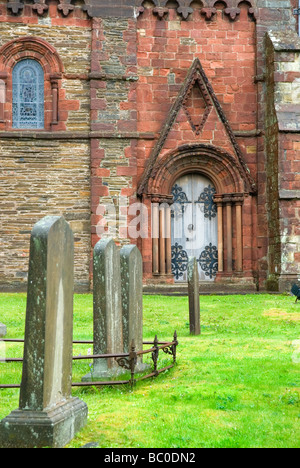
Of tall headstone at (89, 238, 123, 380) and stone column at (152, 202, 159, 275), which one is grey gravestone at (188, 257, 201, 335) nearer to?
tall headstone at (89, 238, 123, 380)

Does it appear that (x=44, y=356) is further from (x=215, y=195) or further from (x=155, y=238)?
(x=215, y=195)

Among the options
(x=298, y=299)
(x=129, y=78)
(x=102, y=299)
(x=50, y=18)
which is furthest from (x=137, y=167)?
(x=102, y=299)

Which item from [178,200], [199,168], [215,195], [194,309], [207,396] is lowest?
[207,396]

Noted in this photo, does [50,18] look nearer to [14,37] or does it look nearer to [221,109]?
[14,37]

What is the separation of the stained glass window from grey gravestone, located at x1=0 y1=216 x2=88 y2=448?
584 inches

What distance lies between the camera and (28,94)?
19.5 meters

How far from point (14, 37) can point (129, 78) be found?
340 centimetres

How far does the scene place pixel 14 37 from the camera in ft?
63.1

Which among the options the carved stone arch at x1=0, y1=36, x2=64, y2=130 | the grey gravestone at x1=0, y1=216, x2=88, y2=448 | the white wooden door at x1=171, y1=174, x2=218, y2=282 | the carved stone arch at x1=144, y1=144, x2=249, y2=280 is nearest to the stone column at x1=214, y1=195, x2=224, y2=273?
the carved stone arch at x1=144, y1=144, x2=249, y2=280

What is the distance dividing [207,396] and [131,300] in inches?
63.4

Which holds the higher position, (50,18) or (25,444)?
(50,18)

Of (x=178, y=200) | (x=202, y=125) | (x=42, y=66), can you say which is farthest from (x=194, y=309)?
(x=42, y=66)

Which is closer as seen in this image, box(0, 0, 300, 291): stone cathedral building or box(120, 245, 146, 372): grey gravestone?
box(120, 245, 146, 372): grey gravestone

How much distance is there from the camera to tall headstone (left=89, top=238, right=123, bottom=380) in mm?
7176
